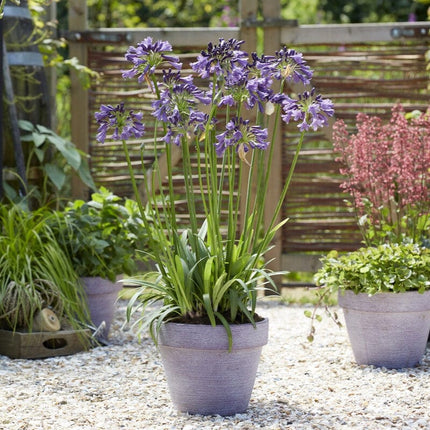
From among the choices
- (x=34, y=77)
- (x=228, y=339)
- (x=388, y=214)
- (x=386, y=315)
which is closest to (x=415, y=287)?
(x=386, y=315)

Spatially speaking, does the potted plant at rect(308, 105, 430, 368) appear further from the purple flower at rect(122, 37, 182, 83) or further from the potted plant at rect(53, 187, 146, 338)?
the purple flower at rect(122, 37, 182, 83)

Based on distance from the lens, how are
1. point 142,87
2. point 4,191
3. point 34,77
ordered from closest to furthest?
point 4,191 → point 34,77 → point 142,87

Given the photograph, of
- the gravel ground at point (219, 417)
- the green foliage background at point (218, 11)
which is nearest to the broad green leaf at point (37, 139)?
the gravel ground at point (219, 417)

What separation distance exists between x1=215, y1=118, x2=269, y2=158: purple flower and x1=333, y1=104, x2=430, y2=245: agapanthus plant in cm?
127

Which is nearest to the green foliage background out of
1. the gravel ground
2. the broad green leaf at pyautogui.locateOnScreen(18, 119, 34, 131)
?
the broad green leaf at pyautogui.locateOnScreen(18, 119, 34, 131)

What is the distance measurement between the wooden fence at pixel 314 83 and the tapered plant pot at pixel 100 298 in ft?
4.44

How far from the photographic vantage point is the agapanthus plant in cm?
374

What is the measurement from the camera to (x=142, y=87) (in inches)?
206

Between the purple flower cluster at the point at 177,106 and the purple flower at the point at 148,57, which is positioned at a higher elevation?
the purple flower at the point at 148,57

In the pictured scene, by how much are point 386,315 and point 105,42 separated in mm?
2809

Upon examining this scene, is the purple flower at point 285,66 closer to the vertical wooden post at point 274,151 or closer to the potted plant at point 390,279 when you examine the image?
the potted plant at point 390,279

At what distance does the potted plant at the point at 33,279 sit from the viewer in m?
3.62

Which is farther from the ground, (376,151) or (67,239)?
(376,151)

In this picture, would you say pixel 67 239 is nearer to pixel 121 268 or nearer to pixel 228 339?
pixel 121 268
